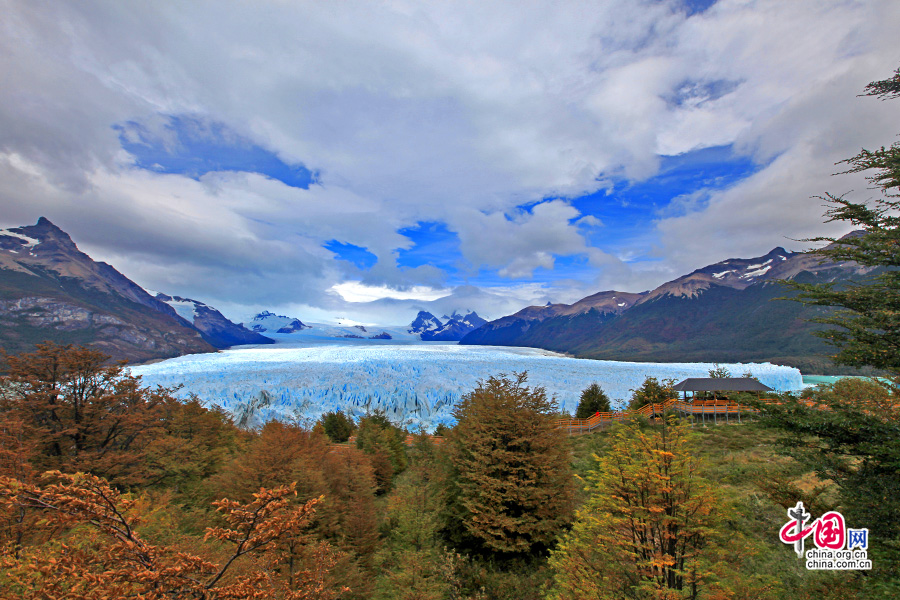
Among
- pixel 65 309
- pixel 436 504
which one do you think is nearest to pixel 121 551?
pixel 436 504

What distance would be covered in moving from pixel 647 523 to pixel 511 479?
649cm

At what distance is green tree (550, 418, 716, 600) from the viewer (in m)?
7.02

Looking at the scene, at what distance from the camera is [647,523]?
7363mm

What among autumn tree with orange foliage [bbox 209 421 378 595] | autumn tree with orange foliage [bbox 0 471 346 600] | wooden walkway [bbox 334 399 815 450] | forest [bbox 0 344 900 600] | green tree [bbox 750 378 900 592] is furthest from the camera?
wooden walkway [bbox 334 399 815 450]

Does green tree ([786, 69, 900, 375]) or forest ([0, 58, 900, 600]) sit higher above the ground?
green tree ([786, 69, 900, 375])

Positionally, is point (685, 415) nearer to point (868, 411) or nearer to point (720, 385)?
point (720, 385)

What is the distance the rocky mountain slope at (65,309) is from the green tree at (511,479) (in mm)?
121464

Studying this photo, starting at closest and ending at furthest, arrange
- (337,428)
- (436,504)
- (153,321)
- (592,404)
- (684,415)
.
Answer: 1. (436,504)
2. (684,415)
3. (592,404)
4. (337,428)
5. (153,321)

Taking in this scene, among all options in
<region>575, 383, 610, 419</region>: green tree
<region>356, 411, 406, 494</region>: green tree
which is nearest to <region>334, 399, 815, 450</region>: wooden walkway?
<region>575, 383, 610, 419</region>: green tree

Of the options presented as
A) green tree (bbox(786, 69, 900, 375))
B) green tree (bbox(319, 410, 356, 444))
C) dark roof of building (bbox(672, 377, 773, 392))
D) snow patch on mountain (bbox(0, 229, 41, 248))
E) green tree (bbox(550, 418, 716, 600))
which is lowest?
green tree (bbox(319, 410, 356, 444))

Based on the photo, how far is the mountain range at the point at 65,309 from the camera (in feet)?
394

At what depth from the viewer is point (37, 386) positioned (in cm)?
1520

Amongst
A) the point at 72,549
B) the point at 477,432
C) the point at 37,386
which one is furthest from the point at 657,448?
the point at 37,386

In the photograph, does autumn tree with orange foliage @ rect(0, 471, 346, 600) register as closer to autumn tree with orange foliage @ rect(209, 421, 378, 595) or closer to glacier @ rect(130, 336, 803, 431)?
autumn tree with orange foliage @ rect(209, 421, 378, 595)
